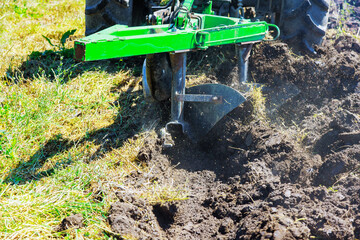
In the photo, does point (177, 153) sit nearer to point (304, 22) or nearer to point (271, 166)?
point (271, 166)

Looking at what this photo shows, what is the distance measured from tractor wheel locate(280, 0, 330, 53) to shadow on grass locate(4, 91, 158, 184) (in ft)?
5.52

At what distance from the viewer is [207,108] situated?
133 inches

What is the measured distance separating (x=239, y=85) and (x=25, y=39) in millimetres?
2721

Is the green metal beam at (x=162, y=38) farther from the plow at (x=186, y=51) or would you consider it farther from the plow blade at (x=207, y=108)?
the plow blade at (x=207, y=108)

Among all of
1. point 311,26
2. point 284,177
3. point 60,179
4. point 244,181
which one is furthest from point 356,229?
point 311,26

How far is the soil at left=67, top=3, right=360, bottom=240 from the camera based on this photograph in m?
2.40

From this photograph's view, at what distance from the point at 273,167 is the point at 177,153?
0.81 meters

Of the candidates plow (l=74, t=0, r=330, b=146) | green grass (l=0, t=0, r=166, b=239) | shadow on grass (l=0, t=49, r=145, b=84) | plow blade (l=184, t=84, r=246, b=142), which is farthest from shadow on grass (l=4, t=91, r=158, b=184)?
shadow on grass (l=0, t=49, r=145, b=84)

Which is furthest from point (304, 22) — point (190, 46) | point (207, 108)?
point (190, 46)

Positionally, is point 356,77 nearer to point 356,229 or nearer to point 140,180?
point 356,229

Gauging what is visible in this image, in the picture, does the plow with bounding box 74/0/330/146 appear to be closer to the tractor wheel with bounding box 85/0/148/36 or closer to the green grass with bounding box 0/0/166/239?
the green grass with bounding box 0/0/166/239

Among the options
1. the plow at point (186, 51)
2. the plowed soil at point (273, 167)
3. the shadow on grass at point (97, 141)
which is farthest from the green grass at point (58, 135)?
the plow at point (186, 51)

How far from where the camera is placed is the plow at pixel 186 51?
9.14 ft

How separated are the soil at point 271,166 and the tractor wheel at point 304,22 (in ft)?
0.56
